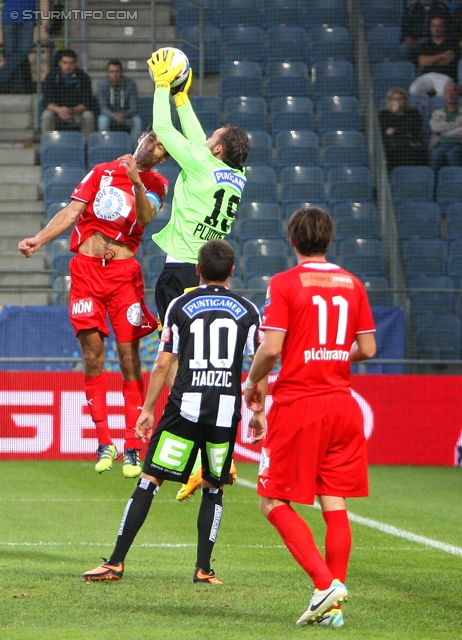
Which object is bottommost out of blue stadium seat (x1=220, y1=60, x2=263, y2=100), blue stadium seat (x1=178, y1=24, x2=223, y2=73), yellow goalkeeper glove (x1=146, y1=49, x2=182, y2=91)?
yellow goalkeeper glove (x1=146, y1=49, x2=182, y2=91)

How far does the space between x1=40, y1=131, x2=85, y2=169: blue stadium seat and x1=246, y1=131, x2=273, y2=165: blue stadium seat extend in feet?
7.90

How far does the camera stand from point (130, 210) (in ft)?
23.5

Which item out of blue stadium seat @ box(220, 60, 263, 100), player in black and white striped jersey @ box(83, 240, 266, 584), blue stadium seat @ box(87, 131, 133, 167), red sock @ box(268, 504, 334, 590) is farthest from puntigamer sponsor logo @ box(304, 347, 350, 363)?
blue stadium seat @ box(220, 60, 263, 100)

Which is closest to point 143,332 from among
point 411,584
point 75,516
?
point 75,516

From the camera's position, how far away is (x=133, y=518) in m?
5.52

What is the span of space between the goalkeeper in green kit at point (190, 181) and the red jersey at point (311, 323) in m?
2.08

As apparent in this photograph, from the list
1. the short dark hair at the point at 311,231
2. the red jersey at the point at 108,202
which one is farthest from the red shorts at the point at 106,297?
the short dark hair at the point at 311,231

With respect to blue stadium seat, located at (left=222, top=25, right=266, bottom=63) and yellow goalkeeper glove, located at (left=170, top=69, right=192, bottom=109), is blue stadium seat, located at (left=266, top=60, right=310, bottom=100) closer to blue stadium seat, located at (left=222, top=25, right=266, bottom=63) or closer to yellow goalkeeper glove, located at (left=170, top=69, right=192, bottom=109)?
blue stadium seat, located at (left=222, top=25, right=266, bottom=63)

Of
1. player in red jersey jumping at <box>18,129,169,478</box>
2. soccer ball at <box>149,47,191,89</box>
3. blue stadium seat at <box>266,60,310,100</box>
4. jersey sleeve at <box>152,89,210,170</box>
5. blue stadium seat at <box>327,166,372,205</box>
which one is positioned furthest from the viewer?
blue stadium seat at <box>266,60,310,100</box>

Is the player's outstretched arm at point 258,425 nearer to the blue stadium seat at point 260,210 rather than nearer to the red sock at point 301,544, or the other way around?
the red sock at point 301,544

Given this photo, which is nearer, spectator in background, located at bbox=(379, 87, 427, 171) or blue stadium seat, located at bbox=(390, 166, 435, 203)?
blue stadium seat, located at bbox=(390, 166, 435, 203)

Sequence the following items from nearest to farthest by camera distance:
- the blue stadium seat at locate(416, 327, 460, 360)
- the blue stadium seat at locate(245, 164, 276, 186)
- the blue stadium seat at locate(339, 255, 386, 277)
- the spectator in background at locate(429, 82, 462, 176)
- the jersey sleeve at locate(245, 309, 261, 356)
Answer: the jersey sleeve at locate(245, 309, 261, 356)
the blue stadium seat at locate(416, 327, 460, 360)
the blue stadium seat at locate(339, 255, 386, 277)
the blue stadium seat at locate(245, 164, 276, 186)
the spectator in background at locate(429, 82, 462, 176)

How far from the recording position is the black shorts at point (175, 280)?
6949 mm

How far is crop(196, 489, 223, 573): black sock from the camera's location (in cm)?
568
